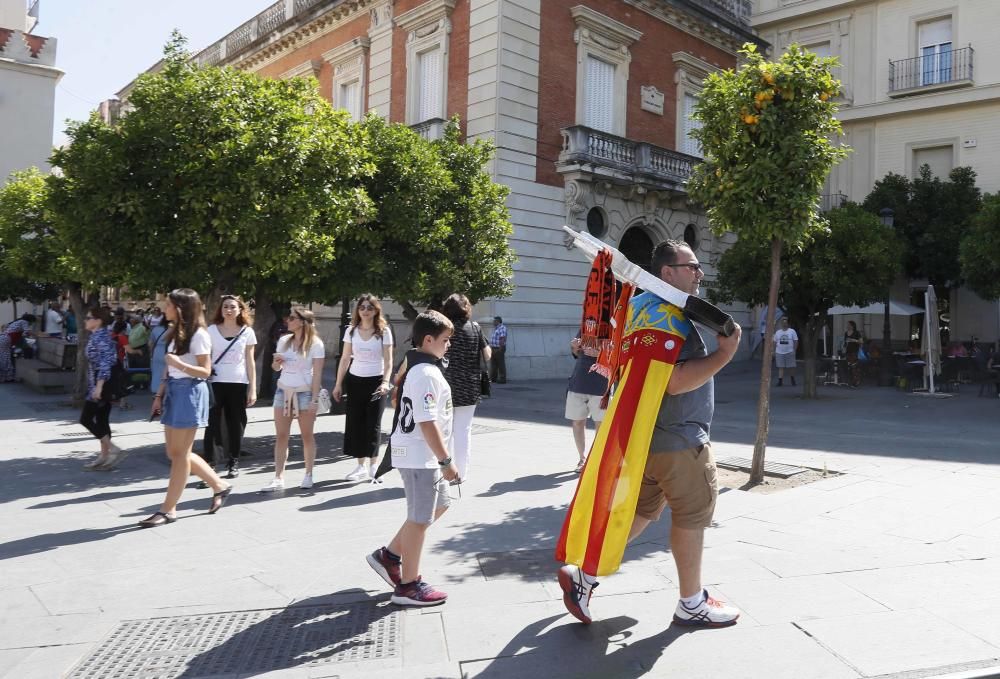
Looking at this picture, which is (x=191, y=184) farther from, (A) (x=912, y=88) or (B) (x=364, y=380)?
(A) (x=912, y=88)

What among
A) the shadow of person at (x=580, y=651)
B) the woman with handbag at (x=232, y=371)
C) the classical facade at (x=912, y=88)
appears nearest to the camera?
the shadow of person at (x=580, y=651)

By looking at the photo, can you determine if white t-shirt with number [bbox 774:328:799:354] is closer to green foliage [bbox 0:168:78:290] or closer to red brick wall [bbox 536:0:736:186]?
red brick wall [bbox 536:0:736:186]

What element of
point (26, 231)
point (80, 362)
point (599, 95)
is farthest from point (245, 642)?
point (599, 95)

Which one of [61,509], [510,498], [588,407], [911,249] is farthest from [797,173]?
[911,249]

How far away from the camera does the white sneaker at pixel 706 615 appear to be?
12.4ft

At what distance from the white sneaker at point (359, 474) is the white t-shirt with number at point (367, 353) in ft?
3.14

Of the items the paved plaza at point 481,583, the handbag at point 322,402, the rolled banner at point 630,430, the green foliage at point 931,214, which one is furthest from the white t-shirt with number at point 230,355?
the green foliage at point 931,214

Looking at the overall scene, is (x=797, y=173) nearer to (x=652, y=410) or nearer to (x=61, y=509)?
(x=652, y=410)

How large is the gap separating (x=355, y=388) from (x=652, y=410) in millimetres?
4659

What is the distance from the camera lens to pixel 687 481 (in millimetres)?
3654

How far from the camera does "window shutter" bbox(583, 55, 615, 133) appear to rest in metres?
21.1

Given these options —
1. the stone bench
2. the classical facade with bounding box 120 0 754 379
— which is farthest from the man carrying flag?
the classical facade with bounding box 120 0 754 379

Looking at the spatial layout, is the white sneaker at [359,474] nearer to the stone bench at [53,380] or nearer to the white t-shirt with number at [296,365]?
the white t-shirt with number at [296,365]

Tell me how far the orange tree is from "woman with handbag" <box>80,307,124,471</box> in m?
6.47
